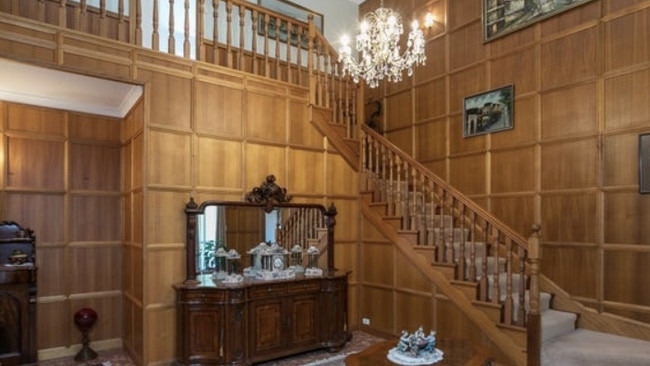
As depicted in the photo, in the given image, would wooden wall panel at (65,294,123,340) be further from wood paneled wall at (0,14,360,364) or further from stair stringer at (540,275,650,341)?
stair stringer at (540,275,650,341)

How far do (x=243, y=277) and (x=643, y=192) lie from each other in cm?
432

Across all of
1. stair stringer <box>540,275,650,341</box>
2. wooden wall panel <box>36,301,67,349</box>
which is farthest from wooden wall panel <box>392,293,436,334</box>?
wooden wall panel <box>36,301,67,349</box>

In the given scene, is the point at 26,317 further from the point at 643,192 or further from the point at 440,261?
the point at 643,192

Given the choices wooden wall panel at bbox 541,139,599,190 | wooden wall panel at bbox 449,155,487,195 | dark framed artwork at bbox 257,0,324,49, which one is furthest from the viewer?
dark framed artwork at bbox 257,0,324,49

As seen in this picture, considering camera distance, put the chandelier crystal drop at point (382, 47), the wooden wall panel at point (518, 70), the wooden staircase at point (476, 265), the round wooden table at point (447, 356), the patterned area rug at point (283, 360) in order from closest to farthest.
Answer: the round wooden table at point (447, 356)
the wooden staircase at point (476, 265)
the chandelier crystal drop at point (382, 47)
the patterned area rug at point (283, 360)
the wooden wall panel at point (518, 70)

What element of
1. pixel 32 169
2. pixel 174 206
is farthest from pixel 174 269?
pixel 32 169

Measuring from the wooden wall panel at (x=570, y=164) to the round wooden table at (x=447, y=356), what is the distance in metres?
2.42

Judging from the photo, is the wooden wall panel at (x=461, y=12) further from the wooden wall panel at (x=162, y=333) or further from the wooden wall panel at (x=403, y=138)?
the wooden wall panel at (x=162, y=333)

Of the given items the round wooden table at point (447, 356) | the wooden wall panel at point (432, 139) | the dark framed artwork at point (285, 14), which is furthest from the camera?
Answer: the dark framed artwork at point (285, 14)

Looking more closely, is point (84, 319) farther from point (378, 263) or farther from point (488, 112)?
point (488, 112)

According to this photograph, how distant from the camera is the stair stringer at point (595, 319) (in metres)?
4.09

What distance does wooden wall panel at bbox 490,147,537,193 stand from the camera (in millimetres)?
5129

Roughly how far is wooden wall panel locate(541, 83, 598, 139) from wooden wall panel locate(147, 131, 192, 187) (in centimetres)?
427

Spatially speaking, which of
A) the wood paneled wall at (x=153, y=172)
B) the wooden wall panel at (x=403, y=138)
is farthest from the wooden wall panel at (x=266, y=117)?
the wooden wall panel at (x=403, y=138)
